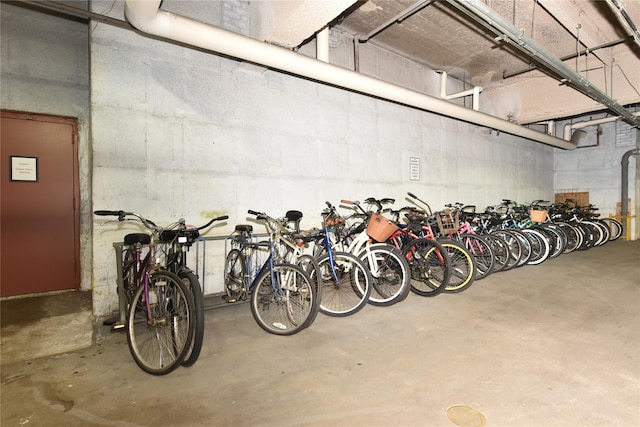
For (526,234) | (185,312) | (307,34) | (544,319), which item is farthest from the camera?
(526,234)

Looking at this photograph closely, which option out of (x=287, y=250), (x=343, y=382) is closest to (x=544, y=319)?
(x=343, y=382)

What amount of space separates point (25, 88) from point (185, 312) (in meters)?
3.29

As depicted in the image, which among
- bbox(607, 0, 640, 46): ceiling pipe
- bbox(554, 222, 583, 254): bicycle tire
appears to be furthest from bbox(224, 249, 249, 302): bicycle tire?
bbox(554, 222, 583, 254): bicycle tire

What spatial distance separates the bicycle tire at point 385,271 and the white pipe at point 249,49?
1.95 metres

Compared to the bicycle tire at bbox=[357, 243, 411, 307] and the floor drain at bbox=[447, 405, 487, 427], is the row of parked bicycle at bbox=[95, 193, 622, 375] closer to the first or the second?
the bicycle tire at bbox=[357, 243, 411, 307]

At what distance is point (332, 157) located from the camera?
4.41 meters

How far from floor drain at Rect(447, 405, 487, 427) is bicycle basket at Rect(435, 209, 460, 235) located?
240 cm

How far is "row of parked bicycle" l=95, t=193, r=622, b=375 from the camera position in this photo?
6.81 ft

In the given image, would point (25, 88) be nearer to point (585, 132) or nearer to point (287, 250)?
point (287, 250)

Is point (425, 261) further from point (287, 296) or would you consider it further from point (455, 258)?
point (287, 296)

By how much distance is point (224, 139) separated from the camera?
11.5 ft

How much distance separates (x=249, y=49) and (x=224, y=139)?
101cm

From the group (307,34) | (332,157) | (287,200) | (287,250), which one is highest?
(307,34)

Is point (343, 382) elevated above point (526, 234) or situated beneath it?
situated beneath
